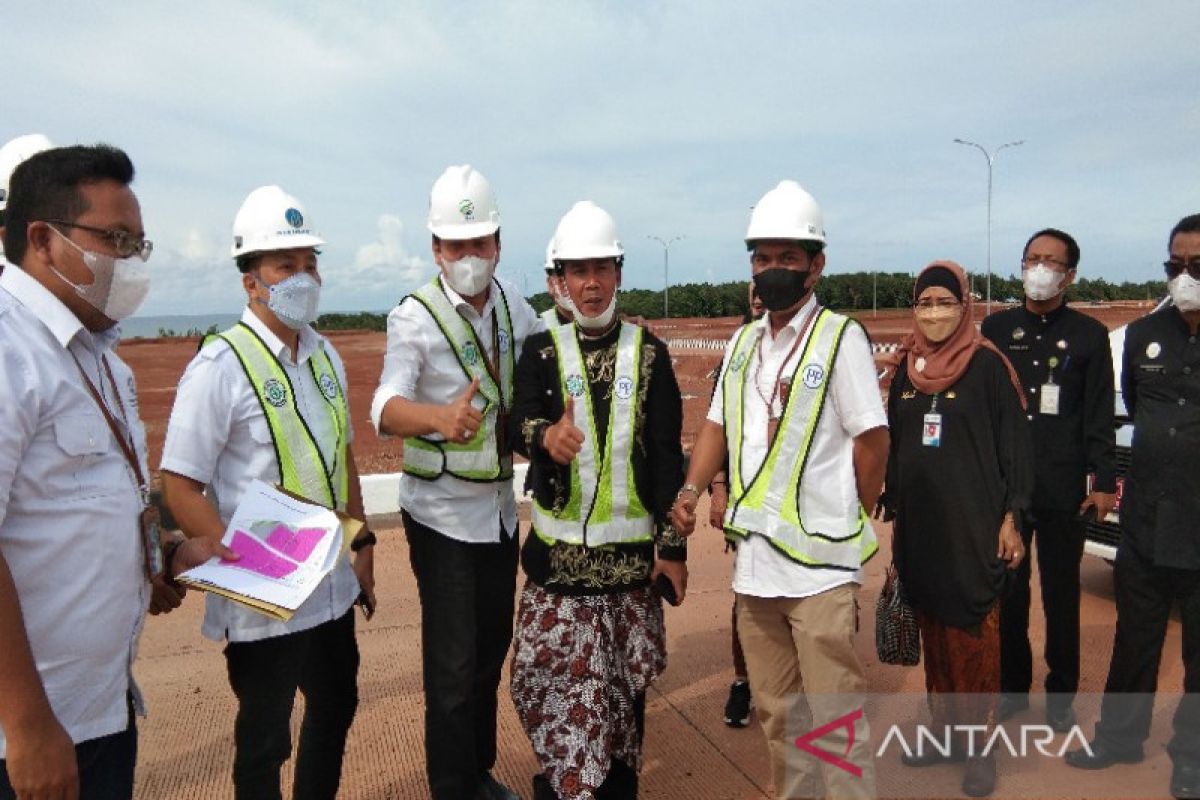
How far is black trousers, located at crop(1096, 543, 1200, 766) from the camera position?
3.57m

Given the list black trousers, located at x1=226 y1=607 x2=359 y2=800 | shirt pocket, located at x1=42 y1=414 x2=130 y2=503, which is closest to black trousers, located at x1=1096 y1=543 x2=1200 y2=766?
black trousers, located at x1=226 y1=607 x2=359 y2=800

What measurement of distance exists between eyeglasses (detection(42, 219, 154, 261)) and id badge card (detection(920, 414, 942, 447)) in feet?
9.14

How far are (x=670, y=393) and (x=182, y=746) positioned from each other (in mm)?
2698

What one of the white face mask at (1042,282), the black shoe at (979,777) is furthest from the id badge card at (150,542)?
the white face mask at (1042,282)

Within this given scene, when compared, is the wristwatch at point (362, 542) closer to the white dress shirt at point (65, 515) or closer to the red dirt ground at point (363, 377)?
the white dress shirt at point (65, 515)

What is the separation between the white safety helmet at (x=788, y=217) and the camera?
296cm

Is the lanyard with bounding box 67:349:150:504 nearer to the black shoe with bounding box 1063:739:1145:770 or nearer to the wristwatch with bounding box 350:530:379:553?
the wristwatch with bounding box 350:530:379:553

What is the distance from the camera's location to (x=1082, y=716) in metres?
4.13

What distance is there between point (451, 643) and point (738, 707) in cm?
155

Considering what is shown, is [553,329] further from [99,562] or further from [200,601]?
[200,601]

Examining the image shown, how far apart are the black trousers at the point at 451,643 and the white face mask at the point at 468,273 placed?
887 mm

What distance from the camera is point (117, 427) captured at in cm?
206

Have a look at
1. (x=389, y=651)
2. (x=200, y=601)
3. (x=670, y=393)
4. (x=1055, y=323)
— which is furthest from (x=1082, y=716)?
(x=200, y=601)

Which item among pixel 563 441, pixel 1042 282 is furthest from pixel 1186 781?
pixel 563 441
